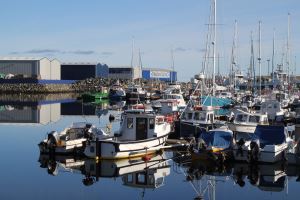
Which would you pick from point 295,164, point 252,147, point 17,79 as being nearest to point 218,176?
point 252,147

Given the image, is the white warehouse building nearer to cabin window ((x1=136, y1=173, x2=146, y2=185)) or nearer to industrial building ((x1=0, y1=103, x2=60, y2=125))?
industrial building ((x1=0, y1=103, x2=60, y2=125))

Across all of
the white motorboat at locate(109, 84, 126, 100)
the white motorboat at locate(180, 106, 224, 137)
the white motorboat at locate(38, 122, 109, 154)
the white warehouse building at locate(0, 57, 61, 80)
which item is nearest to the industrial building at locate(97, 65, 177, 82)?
the white warehouse building at locate(0, 57, 61, 80)

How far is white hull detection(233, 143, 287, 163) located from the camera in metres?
27.5

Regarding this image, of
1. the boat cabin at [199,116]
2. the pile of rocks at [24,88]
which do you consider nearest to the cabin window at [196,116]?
the boat cabin at [199,116]

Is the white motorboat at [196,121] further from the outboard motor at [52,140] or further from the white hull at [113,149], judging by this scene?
the outboard motor at [52,140]

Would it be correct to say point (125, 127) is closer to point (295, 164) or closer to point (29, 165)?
point (29, 165)

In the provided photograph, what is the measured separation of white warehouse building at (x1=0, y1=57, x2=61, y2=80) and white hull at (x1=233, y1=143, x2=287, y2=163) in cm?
10504

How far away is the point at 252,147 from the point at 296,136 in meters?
5.74

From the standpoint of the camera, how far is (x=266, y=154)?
27562mm

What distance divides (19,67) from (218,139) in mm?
110408

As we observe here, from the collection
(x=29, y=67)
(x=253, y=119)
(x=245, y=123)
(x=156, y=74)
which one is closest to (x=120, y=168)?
(x=245, y=123)

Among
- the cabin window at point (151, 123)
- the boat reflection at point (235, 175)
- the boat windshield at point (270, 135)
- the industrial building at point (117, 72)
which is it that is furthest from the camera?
the industrial building at point (117, 72)

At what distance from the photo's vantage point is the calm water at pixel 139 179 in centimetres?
2192

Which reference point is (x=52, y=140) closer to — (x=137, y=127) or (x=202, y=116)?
(x=137, y=127)
